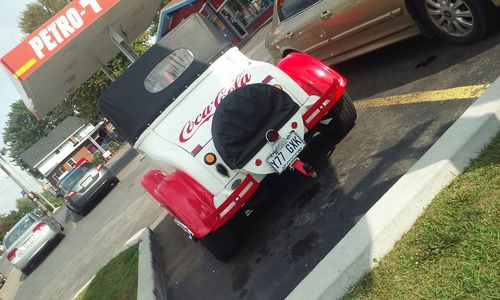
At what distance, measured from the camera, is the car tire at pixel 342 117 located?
5388mm

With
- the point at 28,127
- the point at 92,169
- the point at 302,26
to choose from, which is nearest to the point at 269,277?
the point at 302,26

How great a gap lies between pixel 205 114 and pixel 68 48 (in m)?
5.13

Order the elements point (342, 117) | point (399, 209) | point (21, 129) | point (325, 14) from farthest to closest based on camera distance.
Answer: point (21, 129) → point (325, 14) → point (342, 117) → point (399, 209)

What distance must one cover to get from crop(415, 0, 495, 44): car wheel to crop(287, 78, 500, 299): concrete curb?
170 centimetres

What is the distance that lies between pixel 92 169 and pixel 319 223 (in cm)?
1408

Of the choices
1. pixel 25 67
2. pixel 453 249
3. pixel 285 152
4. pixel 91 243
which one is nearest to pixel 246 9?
pixel 91 243

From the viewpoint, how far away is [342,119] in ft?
18.0

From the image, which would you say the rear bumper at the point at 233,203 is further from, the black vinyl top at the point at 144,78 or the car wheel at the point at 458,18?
the car wheel at the point at 458,18

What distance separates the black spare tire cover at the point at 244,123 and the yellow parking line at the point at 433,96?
1704 mm

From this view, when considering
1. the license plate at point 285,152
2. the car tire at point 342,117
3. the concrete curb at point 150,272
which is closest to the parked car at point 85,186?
the concrete curb at point 150,272

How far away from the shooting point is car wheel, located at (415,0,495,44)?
4633mm

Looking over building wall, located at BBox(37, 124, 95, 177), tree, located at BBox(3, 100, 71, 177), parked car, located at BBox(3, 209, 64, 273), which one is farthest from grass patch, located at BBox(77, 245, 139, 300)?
tree, located at BBox(3, 100, 71, 177)

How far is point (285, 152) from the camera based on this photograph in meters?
4.53

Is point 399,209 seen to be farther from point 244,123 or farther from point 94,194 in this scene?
point 94,194
